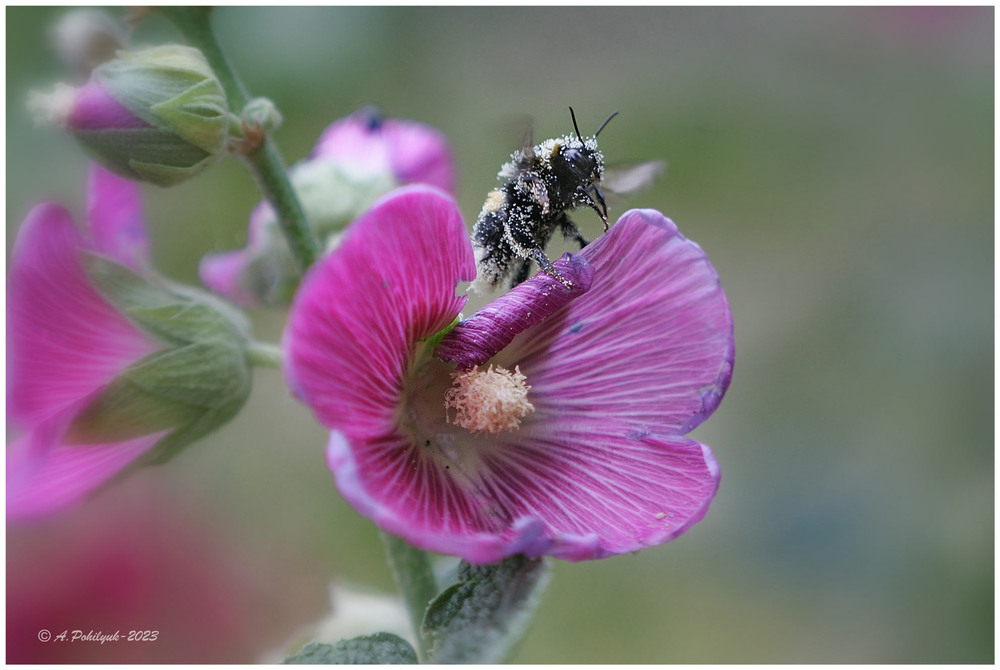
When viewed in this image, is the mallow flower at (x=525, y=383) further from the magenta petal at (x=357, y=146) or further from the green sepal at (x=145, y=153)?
the magenta petal at (x=357, y=146)

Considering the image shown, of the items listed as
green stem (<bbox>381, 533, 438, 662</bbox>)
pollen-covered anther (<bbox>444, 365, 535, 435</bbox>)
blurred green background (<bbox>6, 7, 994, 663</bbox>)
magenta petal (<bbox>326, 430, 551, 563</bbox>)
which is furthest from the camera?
blurred green background (<bbox>6, 7, 994, 663</bbox>)

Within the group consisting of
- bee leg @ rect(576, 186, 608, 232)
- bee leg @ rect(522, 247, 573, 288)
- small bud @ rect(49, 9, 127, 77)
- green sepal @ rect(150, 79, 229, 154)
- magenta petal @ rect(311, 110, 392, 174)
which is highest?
small bud @ rect(49, 9, 127, 77)

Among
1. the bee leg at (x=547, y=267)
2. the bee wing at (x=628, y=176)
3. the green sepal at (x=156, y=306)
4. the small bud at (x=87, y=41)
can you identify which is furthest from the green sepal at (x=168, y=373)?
the bee wing at (x=628, y=176)

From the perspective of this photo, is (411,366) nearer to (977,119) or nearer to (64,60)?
(64,60)

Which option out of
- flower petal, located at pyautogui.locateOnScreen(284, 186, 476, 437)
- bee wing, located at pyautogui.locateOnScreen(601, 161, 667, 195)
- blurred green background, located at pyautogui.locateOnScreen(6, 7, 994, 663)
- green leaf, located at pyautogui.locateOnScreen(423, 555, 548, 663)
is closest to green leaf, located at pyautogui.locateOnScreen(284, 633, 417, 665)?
green leaf, located at pyautogui.locateOnScreen(423, 555, 548, 663)

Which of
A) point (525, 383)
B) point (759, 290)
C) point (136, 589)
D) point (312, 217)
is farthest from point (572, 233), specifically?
point (759, 290)

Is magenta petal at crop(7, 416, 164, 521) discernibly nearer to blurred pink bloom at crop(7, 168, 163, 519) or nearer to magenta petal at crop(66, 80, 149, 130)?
blurred pink bloom at crop(7, 168, 163, 519)
